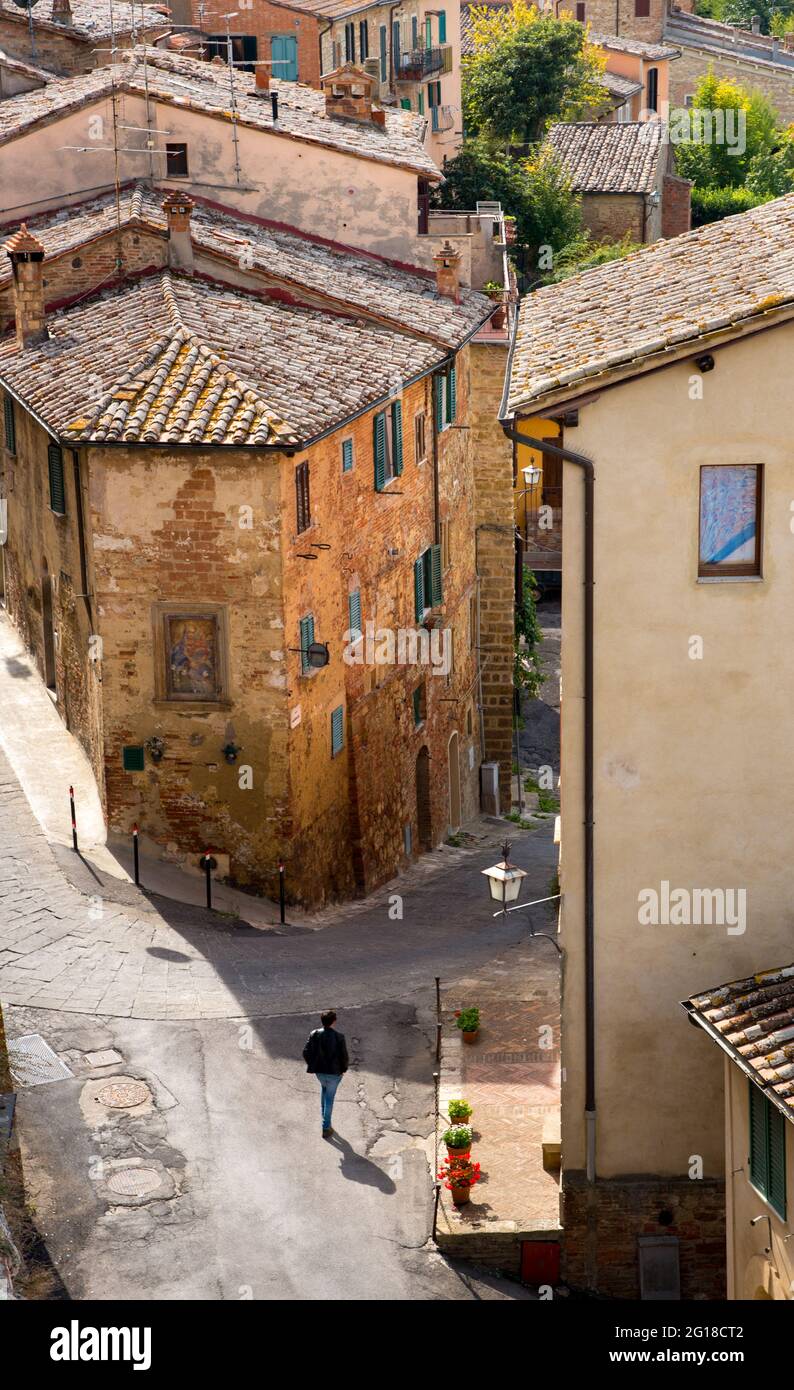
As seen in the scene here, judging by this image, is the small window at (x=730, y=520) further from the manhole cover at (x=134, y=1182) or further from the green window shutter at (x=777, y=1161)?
the manhole cover at (x=134, y=1182)

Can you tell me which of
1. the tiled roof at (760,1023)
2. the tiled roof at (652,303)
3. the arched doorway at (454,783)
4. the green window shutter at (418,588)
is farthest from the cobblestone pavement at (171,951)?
the arched doorway at (454,783)

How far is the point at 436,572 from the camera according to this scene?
116 feet

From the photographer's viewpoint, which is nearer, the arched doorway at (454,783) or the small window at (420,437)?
the small window at (420,437)

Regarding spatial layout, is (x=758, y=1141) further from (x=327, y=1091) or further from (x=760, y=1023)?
(x=327, y=1091)

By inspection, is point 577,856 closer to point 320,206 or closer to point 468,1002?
point 468,1002

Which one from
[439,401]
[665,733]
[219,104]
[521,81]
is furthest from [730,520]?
[521,81]

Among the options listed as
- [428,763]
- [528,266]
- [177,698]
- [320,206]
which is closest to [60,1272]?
[177,698]

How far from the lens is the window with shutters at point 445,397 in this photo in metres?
34.8

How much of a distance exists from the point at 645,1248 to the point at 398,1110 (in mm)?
3741

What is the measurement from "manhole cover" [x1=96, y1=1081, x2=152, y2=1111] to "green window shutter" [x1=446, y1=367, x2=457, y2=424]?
57.1 ft

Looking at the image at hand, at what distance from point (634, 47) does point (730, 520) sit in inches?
2787

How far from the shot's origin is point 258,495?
26828 mm

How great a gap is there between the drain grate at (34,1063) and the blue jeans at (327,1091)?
8.92 ft

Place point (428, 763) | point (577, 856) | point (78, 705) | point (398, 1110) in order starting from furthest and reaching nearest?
point (428, 763), point (78, 705), point (398, 1110), point (577, 856)
